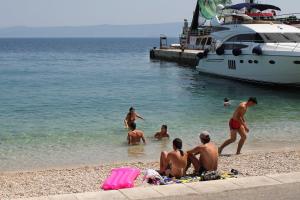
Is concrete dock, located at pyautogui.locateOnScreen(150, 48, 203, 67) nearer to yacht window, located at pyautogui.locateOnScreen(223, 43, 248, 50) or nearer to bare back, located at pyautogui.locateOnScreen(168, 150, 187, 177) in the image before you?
yacht window, located at pyautogui.locateOnScreen(223, 43, 248, 50)

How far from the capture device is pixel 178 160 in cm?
977

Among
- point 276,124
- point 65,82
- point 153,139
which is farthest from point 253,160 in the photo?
point 65,82

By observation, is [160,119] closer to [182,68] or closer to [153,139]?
[153,139]

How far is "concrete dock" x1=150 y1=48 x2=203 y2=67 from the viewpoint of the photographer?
169ft

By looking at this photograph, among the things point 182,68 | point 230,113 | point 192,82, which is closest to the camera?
point 230,113

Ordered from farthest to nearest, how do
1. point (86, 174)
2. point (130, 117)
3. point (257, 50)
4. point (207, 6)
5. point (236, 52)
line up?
point (207, 6) → point (236, 52) → point (257, 50) → point (130, 117) → point (86, 174)

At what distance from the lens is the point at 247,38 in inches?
1280

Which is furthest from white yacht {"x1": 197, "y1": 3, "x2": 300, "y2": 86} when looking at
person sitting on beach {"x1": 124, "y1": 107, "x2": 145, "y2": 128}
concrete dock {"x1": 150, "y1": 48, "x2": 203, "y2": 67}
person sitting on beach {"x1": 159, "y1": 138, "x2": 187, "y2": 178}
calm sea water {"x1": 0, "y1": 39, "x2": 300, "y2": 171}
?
person sitting on beach {"x1": 159, "y1": 138, "x2": 187, "y2": 178}

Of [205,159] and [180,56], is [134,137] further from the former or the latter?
[180,56]

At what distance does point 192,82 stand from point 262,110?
14.6m

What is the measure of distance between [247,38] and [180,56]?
2356 cm

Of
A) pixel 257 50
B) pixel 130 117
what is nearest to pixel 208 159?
pixel 130 117

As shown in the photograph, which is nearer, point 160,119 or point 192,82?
point 160,119

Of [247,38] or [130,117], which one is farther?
[247,38]
